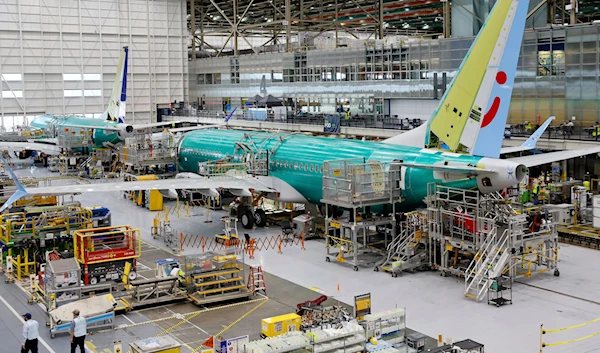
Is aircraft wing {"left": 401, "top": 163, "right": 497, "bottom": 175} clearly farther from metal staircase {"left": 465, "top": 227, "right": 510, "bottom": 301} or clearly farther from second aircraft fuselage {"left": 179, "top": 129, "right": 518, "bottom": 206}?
metal staircase {"left": 465, "top": 227, "right": 510, "bottom": 301}

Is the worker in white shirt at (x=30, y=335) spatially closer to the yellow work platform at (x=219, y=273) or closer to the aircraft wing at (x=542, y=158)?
the yellow work platform at (x=219, y=273)

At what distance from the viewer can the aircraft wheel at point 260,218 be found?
1486 inches

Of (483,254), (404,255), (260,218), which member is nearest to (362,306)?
(483,254)

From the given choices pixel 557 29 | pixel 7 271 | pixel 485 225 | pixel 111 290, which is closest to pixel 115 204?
A: pixel 7 271

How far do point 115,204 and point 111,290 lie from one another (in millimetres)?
21708

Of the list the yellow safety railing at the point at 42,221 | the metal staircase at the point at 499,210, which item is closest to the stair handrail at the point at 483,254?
the metal staircase at the point at 499,210

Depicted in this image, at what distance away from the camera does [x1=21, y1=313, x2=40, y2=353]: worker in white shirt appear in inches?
725

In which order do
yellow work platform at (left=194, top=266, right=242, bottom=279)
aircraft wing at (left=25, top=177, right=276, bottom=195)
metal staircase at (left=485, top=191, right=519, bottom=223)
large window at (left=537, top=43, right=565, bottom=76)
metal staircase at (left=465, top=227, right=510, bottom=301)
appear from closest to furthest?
metal staircase at (left=465, top=227, right=510, bottom=301) → yellow work platform at (left=194, top=266, right=242, bottom=279) → metal staircase at (left=485, top=191, right=519, bottom=223) → aircraft wing at (left=25, top=177, right=276, bottom=195) → large window at (left=537, top=43, right=565, bottom=76)

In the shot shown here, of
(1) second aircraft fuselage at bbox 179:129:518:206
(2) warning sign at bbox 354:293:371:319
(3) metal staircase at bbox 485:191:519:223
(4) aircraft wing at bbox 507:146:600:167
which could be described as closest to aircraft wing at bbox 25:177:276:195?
(1) second aircraft fuselage at bbox 179:129:518:206

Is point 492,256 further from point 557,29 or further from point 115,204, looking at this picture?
point 115,204

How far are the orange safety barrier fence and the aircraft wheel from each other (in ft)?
8.44

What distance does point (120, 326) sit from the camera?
22094 mm

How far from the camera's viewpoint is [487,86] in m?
24.7

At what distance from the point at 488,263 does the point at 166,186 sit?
52.5ft
